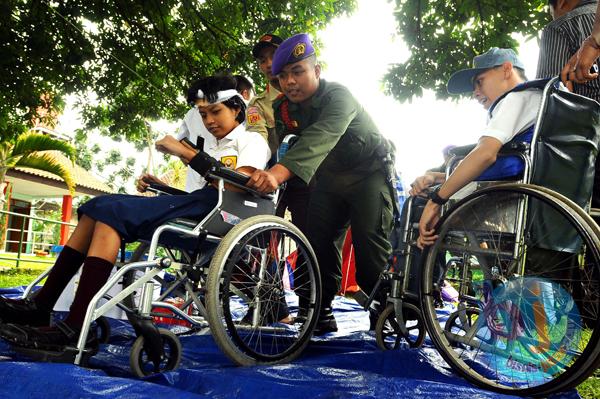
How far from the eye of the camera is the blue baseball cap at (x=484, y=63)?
2.21m

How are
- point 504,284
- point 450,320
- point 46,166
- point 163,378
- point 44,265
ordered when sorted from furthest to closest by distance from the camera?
point 44,265 → point 46,166 → point 450,320 → point 504,284 → point 163,378

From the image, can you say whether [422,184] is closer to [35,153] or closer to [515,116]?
[515,116]

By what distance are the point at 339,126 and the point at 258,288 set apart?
807 mm

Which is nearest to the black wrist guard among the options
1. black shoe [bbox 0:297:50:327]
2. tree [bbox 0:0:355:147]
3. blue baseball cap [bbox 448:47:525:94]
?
blue baseball cap [bbox 448:47:525:94]

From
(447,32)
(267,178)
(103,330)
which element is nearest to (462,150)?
(267,178)

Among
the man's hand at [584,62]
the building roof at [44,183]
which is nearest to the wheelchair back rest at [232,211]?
the man's hand at [584,62]

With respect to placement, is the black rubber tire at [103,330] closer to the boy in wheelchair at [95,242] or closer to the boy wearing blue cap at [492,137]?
the boy in wheelchair at [95,242]

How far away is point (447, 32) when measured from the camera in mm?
4637

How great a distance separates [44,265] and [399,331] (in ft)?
33.2

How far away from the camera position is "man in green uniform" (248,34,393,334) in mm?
2396

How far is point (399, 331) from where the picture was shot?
91.1 inches

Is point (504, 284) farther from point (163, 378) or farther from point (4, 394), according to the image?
point (4, 394)

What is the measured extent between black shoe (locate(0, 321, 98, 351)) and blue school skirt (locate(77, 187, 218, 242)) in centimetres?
37

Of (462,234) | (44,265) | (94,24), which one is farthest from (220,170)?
(44,265)
